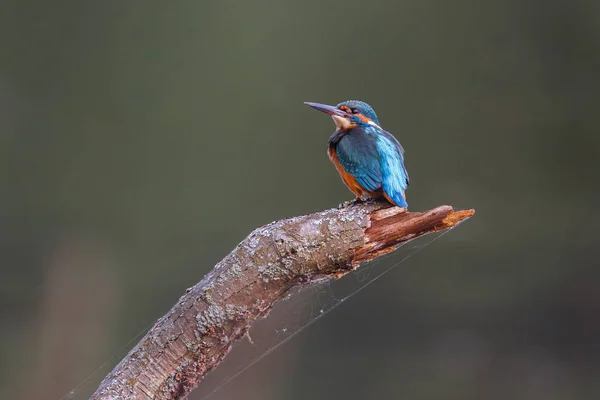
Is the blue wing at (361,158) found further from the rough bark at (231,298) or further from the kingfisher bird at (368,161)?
the rough bark at (231,298)

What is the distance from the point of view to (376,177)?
3.56ft

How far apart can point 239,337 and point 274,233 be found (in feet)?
0.61

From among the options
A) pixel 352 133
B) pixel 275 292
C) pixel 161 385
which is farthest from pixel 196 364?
pixel 352 133

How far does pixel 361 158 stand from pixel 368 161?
2 cm

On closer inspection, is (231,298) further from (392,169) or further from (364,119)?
(364,119)

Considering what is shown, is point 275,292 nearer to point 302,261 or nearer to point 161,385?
point 302,261

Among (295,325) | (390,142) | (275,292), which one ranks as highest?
(390,142)

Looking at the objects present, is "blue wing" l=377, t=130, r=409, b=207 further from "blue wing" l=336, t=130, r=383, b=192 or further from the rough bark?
the rough bark

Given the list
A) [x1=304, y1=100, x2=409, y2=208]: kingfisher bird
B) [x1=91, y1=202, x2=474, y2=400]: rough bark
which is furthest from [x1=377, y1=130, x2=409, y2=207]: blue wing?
[x1=91, y1=202, x2=474, y2=400]: rough bark

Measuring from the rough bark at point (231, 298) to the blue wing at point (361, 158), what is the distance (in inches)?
6.1

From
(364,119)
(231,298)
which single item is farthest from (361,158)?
(231,298)

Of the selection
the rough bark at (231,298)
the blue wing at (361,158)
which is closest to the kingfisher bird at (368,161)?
the blue wing at (361,158)

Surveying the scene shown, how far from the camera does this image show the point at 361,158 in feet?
3.69

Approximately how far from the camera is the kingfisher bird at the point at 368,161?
3.54 ft
